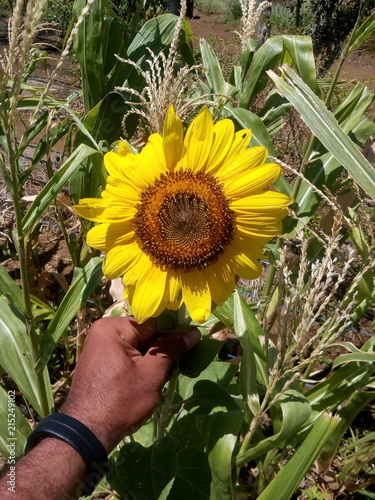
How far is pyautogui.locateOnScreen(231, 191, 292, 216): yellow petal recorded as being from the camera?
84 cm

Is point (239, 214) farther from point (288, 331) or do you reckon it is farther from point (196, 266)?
point (288, 331)

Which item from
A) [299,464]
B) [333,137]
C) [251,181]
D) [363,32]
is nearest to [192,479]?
[299,464]

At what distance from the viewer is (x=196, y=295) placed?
85 centimetres

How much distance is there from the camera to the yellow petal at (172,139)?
81cm

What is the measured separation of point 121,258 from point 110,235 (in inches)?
1.8

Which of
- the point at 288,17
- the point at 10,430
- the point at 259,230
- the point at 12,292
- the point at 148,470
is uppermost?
the point at 288,17

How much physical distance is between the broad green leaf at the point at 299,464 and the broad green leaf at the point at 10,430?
0.70 meters

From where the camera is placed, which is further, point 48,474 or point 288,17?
point 288,17

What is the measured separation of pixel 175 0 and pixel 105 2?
5183 millimetres

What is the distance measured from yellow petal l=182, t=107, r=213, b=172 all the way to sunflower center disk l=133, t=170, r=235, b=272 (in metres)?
0.03

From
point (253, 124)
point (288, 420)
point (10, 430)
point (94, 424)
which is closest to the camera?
point (94, 424)

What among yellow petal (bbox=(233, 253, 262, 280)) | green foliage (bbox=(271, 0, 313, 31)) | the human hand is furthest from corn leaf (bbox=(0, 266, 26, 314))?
green foliage (bbox=(271, 0, 313, 31))

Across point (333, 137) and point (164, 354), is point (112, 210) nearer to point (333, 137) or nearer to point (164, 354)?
point (164, 354)

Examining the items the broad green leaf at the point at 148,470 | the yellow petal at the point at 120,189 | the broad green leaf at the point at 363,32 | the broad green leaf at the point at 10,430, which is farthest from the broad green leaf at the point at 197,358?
the broad green leaf at the point at 363,32
